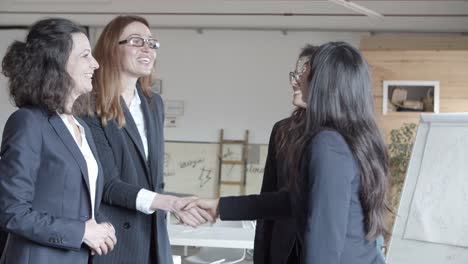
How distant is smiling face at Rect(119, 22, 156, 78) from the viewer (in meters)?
2.52

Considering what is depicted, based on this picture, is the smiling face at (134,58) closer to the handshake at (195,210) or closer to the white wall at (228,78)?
the handshake at (195,210)

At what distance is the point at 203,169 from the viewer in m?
8.83

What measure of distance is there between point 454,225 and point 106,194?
205 cm

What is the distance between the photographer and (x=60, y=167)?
189 centimetres

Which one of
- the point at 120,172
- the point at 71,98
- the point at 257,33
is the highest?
the point at 257,33

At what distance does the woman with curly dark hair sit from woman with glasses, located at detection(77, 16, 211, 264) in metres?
0.30

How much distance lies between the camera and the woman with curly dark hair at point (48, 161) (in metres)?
1.82

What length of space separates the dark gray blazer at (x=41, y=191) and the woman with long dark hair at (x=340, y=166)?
64 centimetres

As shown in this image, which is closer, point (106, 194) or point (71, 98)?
point (71, 98)

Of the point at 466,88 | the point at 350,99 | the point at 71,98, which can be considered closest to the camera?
the point at 350,99

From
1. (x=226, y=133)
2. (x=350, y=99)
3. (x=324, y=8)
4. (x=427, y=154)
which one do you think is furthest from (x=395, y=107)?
(x=350, y=99)

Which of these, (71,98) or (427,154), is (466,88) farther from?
(71,98)

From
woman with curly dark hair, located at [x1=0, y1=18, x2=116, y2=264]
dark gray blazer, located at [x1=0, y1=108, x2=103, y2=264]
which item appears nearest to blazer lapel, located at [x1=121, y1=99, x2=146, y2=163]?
woman with curly dark hair, located at [x1=0, y1=18, x2=116, y2=264]

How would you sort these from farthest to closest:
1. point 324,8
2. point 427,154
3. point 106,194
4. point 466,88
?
point 324,8, point 466,88, point 427,154, point 106,194
